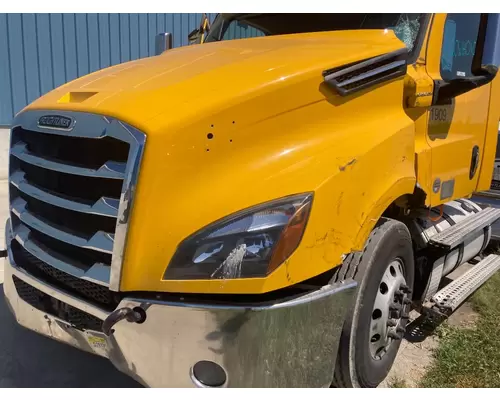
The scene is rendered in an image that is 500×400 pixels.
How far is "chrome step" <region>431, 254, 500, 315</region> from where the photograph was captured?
11.3 feet

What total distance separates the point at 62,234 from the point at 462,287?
9.55 ft

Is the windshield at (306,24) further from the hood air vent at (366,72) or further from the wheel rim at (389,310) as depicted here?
the wheel rim at (389,310)

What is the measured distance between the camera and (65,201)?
8.04 feet

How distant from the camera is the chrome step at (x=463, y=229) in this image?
347cm

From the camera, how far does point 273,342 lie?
2180 mm

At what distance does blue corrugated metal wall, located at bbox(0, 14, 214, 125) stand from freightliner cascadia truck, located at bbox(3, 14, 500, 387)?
6414 millimetres

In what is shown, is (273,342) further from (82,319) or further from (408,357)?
(408,357)

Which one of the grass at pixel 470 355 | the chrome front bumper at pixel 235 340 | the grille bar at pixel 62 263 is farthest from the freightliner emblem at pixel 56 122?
the grass at pixel 470 355

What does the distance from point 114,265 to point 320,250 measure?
915 mm

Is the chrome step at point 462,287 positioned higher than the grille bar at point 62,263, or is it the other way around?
the grille bar at point 62,263

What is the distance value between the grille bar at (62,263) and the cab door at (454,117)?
221cm

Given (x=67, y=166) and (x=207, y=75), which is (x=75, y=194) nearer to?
(x=67, y=166)

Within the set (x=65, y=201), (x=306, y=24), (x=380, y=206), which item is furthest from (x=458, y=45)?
(x=65, y=201)

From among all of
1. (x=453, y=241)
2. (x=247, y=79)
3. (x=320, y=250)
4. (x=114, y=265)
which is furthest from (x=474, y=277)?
(x=114, y=265)
